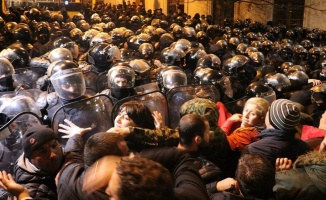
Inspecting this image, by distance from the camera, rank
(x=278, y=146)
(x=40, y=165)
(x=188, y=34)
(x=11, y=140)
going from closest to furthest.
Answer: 1. (x=40, y=165)
2. (x=278, y=146)
3. (x=11, y=140)
4. (x=188, y=34)

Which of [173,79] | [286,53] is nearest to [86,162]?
[173,79]

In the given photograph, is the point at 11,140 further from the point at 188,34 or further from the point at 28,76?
the point at 188,34

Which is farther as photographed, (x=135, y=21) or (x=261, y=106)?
(x=135, y=21)

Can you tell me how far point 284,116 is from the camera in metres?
2.91

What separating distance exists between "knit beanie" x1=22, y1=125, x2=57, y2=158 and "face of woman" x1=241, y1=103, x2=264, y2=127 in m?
1.68

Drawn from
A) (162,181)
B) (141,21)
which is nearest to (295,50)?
(141,21)

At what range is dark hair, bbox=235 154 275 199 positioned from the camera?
223cm

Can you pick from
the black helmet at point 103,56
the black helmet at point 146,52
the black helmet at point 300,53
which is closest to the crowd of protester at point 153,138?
the black helmet at point 103,56

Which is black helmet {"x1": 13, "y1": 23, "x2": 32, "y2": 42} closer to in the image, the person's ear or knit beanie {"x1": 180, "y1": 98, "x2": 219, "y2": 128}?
knit beanie {"x1": 180, "y1": 98, "x2": 219, "y2": 128}

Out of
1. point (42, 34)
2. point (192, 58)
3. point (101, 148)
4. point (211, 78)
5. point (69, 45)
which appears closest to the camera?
point (101, 148)

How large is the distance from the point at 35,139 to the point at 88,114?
1.10m

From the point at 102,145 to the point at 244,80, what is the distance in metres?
4.59

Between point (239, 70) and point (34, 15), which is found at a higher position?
point (34, 15)

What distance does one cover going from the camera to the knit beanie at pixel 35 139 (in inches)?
98.9
